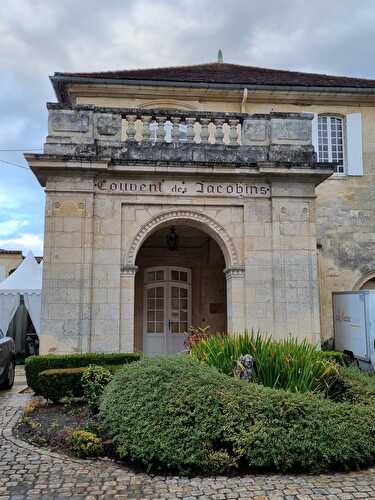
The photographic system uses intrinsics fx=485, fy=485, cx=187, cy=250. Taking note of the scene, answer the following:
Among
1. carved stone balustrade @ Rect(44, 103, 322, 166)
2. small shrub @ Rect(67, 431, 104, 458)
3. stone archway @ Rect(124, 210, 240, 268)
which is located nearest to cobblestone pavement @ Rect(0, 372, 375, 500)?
small shrub @ Rect(67, 431, 104, 458)

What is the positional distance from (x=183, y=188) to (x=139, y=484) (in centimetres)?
702

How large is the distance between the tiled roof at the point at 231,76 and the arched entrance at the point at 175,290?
4.87 meters

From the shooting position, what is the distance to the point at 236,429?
511 cm

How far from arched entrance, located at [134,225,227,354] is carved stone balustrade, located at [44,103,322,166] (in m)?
3.45

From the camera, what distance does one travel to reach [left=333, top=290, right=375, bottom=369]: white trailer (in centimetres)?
1120

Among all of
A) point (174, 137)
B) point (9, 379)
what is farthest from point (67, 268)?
point (174, 137)

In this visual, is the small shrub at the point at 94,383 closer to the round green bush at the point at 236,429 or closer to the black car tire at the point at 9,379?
the round green bush at the point at 236,429

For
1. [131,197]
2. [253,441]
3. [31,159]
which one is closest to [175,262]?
[131,197]

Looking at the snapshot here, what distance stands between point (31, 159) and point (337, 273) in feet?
29.8

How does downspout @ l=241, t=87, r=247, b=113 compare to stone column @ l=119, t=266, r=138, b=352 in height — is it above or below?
above

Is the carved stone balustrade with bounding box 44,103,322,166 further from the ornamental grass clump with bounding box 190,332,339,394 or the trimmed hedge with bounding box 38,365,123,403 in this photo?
the ornamental grass clump with bounding box 190,332,339,394

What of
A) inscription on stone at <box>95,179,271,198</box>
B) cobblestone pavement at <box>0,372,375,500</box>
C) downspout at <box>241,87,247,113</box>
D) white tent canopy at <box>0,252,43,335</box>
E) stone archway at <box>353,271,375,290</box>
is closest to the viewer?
cobblestone pavement at <box>0,372,375,500</box>

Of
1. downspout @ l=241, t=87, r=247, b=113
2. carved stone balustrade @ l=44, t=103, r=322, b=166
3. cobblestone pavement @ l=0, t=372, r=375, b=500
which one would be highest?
downspout @ l=241, t=87, r=247, b=113

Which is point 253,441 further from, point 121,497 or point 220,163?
point 220,163
